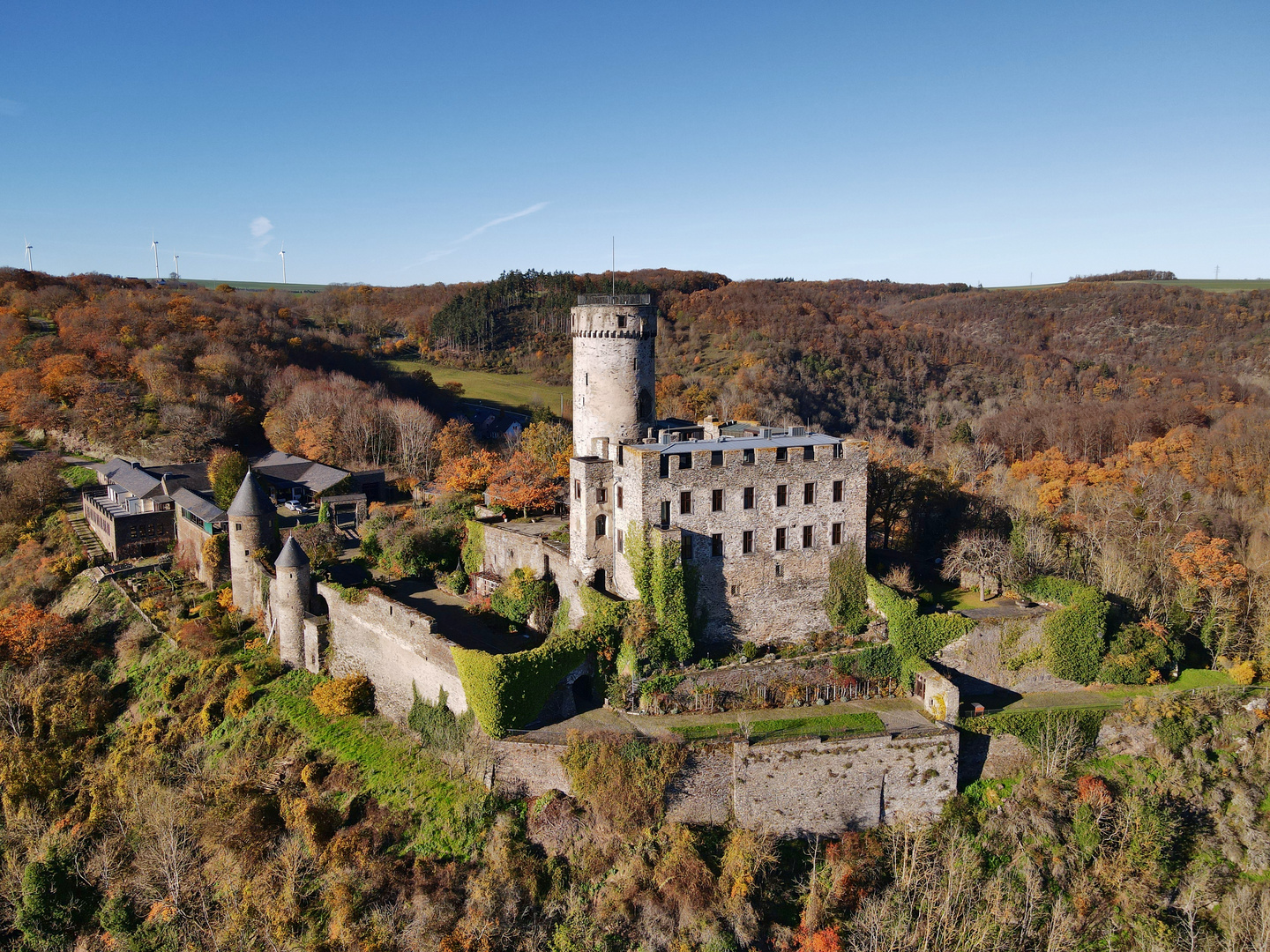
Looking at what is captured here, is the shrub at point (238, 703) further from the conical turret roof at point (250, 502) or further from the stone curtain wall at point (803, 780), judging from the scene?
the stone curtain wall at point (803, 780)

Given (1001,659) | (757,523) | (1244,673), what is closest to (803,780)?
(757,523)

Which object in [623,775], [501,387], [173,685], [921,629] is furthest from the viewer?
[501,387]

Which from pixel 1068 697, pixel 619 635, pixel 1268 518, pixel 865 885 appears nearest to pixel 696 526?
pixel 619 635

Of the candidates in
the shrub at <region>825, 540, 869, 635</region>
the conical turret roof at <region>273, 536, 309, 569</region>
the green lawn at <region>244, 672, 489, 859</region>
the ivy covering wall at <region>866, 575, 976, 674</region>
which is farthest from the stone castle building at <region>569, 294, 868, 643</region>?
the conical turret roof at <region>273, 536, 309, 569</region>

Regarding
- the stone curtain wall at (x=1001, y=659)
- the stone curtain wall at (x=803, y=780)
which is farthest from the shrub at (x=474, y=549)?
the stone curtain wall at (x=1001, y=659)

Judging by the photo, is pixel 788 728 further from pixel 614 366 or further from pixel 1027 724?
pixel 614 366

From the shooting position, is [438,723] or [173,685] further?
[173,685]

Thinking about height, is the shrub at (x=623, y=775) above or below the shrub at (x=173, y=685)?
above
